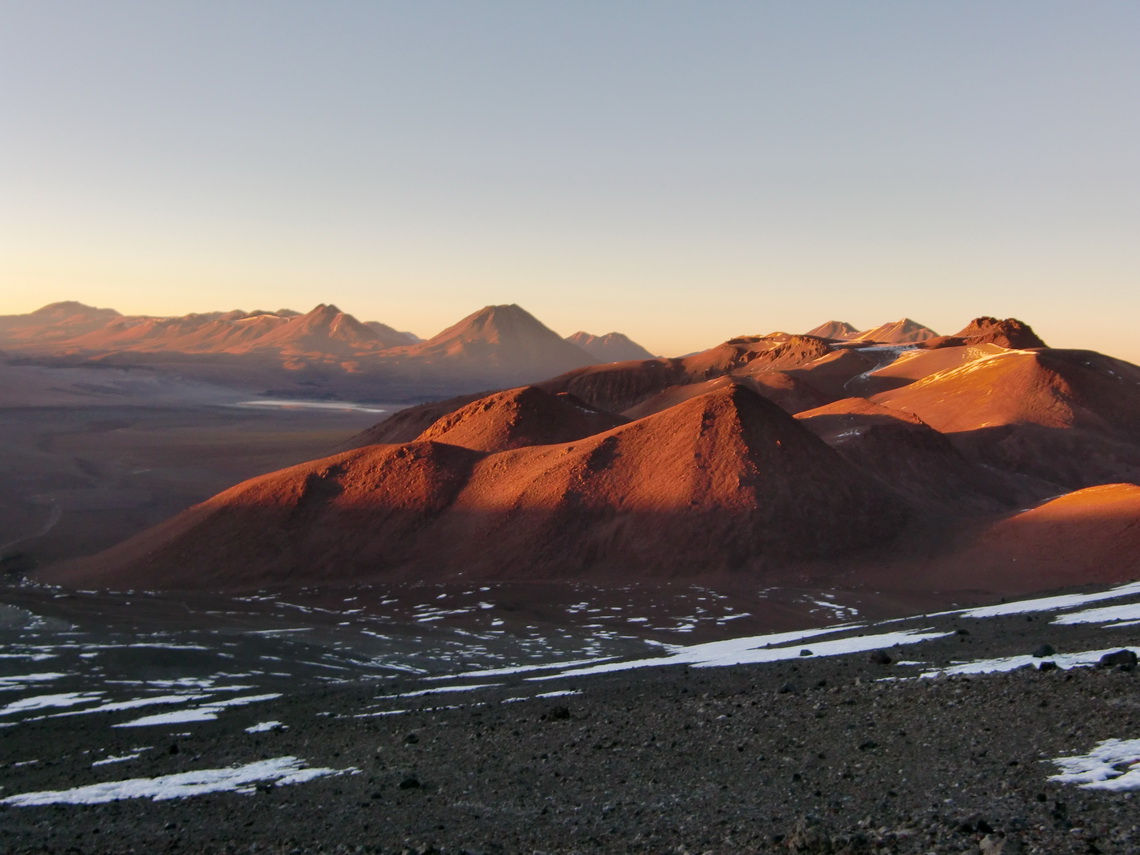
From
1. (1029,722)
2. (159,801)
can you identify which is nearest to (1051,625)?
(1029,722)

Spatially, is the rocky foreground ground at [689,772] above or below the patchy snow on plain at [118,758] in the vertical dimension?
above

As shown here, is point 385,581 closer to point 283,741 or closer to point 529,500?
point 529,500

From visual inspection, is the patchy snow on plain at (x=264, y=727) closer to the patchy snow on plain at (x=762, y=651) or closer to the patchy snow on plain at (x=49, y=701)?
the patchy snow on plain at (x=762, y=651)

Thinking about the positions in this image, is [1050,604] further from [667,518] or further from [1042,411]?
[1042,411]

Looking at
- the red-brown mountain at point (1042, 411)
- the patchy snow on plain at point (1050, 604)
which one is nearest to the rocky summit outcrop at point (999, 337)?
the red-brown mountain at point (1042, 411)

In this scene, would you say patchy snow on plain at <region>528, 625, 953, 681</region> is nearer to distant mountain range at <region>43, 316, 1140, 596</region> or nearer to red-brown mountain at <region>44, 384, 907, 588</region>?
distant mountain range at <region>43, 316, 1140, 596</region>

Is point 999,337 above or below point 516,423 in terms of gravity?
above

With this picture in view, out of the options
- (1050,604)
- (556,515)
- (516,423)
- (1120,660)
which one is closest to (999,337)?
(516,423)
